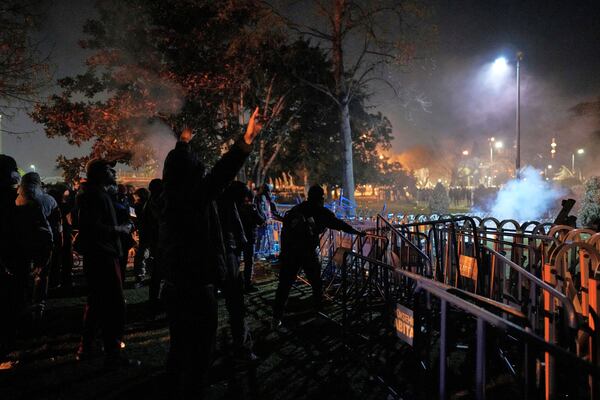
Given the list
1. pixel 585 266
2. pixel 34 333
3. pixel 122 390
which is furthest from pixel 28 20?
pixel 585 266

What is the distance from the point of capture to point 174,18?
1822cm

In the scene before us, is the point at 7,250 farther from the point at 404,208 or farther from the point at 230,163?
the point at 404,208

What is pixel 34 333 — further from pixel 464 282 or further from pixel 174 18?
pixel 174 18

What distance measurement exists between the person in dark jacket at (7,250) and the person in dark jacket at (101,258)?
789 millimetres

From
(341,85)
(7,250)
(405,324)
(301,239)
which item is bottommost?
(405,324)

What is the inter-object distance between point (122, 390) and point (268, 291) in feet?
14.1

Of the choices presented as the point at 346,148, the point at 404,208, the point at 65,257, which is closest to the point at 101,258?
the point at 65,257

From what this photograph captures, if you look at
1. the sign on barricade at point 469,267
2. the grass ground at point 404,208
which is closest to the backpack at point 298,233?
the sign on barricade at point 469,267

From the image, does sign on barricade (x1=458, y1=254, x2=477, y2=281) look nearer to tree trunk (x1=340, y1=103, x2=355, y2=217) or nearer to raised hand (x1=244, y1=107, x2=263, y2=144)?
raised hand (x1=244, y1=107, x2=263, y2=144)

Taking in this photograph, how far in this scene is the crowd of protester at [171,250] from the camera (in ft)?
9.62

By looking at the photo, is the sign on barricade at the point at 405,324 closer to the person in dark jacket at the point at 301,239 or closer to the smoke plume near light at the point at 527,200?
the person in dark jacket at the point at 301,239

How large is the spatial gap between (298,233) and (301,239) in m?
0.10

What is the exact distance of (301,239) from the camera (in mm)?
5715

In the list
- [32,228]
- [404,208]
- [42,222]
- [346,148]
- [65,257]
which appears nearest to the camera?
[32,228]
